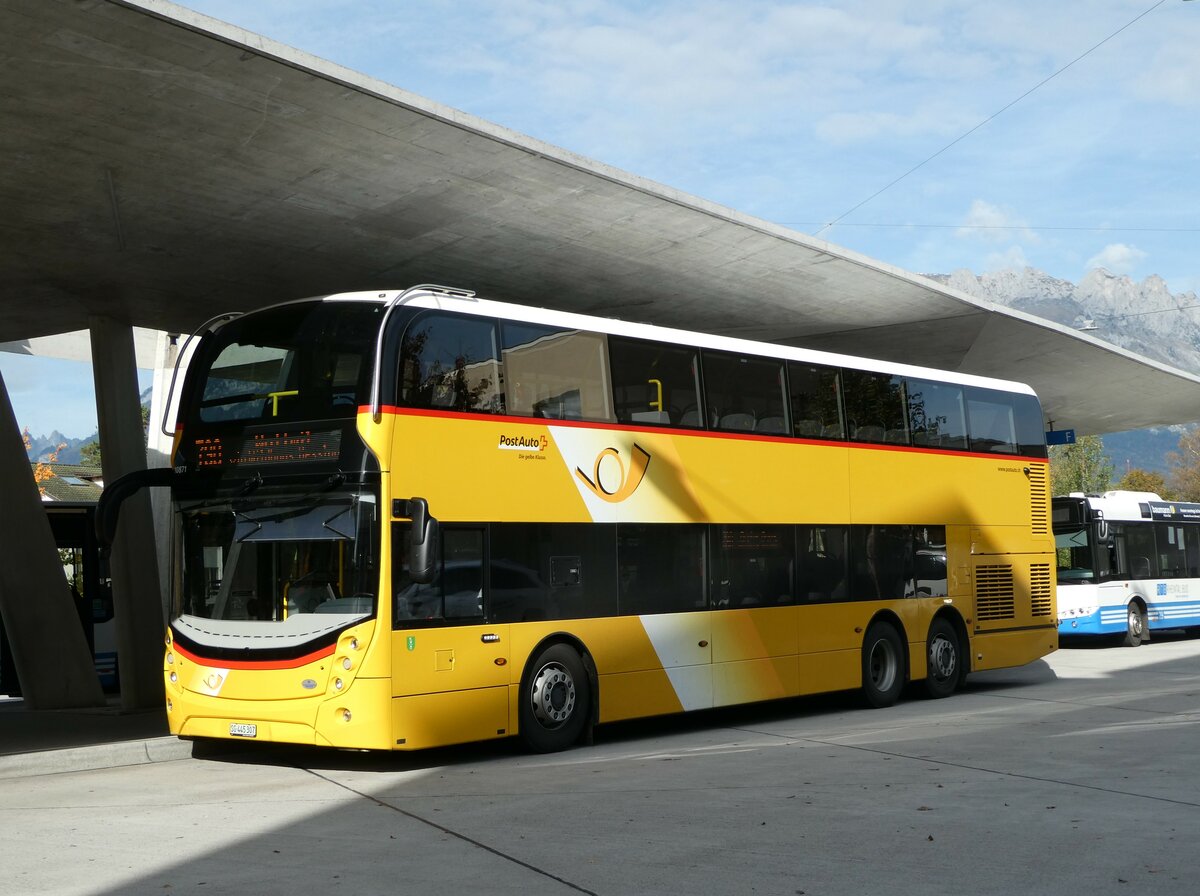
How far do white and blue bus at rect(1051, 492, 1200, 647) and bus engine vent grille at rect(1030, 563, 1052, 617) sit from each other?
7478 millimetres

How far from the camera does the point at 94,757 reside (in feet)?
39.2

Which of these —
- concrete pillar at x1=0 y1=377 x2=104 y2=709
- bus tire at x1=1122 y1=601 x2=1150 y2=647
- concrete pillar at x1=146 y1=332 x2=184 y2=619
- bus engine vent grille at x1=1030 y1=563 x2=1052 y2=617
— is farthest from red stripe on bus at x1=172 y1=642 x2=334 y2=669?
bus tire at x1=1122 y1=601 x2=1150 y2=647

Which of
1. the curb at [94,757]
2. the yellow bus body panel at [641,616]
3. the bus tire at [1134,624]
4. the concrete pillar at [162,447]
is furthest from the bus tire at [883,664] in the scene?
the concrete pillar at [162,447]

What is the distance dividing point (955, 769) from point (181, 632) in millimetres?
6494

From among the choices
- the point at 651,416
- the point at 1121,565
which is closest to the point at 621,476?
the point at 651,416

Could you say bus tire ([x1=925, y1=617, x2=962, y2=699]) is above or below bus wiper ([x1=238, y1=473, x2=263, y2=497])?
below

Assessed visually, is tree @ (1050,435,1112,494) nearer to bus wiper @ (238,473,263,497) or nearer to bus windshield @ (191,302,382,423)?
bus windshield @ (191,302,382,423)

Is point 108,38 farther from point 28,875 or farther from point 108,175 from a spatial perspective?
point 28,875

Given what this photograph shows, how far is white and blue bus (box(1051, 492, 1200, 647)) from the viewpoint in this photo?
2628cm

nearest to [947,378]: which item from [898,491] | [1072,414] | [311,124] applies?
[898,491]

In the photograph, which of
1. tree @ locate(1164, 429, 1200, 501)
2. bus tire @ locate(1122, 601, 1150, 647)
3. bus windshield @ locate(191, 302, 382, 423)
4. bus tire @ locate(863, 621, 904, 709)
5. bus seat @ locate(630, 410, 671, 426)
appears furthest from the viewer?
tree @ locate(1164, 429, 1200, 501)

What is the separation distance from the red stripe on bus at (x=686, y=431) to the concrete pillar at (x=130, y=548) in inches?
330

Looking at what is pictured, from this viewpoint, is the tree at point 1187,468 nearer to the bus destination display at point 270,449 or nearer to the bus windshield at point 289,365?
the bus windshield at point 289,365

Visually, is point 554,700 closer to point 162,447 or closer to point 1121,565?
point 1121,565
